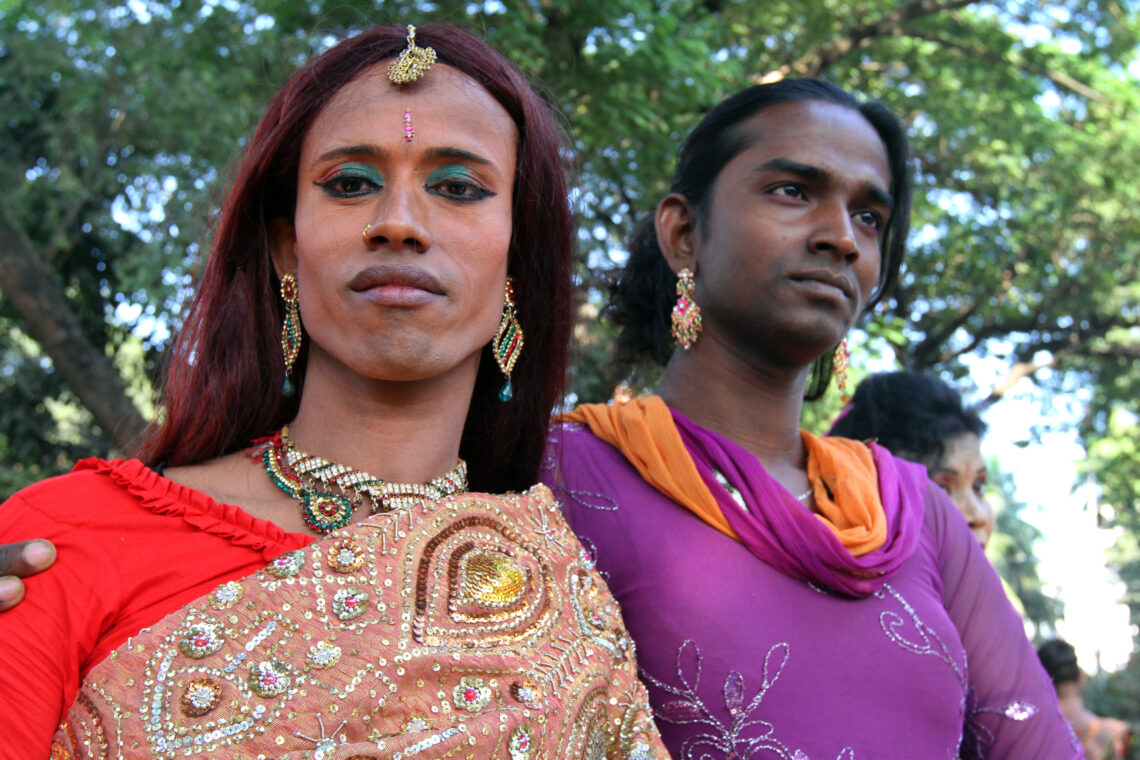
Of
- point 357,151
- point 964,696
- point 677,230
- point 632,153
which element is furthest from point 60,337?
point 964,696

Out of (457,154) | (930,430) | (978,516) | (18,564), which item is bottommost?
(978,516)

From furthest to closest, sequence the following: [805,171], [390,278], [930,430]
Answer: [930,430] → [805,171] → [390,278]

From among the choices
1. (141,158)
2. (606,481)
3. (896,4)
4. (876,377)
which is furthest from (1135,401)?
(606,481)

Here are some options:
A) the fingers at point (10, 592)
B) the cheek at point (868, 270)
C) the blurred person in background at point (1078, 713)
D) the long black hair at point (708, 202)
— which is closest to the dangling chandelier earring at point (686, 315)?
the long black hair at point (708, 202)

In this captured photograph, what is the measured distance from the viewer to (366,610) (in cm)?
162

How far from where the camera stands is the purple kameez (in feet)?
6.91

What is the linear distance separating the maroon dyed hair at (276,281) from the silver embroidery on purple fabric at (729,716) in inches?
20.2

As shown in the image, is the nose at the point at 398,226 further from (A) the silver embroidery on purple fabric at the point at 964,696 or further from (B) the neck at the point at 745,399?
(A) the silver embroidery on purple fabric at the point at 964,696

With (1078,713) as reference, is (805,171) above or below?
above

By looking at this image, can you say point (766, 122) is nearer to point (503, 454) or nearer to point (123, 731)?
point (503, 454)

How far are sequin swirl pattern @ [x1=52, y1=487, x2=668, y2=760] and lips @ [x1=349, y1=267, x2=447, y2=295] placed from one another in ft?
1.23

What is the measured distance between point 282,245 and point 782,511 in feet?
3.80

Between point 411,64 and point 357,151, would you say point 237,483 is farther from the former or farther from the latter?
point 411,64

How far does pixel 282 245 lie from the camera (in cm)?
204
